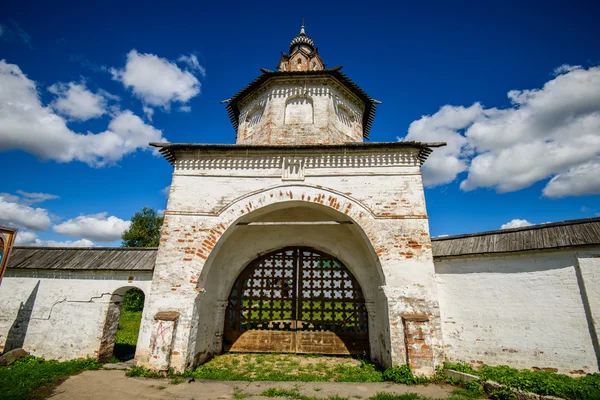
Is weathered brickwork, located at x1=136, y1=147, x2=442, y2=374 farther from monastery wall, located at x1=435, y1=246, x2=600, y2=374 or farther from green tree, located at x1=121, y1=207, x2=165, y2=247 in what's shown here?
green tree, located at x1=121, y1=207, x2=165, y2=247

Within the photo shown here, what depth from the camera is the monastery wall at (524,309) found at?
5715 mm

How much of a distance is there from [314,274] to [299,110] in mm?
5899

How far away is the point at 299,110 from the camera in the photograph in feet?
34.7

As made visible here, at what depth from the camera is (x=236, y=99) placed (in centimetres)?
1177

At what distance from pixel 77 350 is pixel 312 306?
6.52 meters

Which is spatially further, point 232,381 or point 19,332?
point 19,332

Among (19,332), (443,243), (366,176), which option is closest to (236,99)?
(366,176)

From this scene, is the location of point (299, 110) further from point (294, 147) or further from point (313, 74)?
point (294, 147)

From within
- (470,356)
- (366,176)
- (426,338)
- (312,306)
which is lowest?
(470,356)

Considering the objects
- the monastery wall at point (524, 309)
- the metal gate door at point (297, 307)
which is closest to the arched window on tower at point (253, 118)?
Result: the metal gate door at point (297, 307)

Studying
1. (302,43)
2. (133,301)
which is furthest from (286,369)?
(133,301)

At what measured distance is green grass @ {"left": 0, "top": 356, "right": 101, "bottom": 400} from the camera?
217 inches

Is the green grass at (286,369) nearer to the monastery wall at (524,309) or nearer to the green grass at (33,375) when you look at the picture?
the monastery wall at (524,309)

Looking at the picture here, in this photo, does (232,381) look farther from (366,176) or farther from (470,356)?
(366,176)
